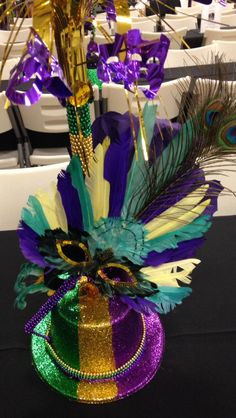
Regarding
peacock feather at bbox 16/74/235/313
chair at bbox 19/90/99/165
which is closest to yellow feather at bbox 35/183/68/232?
peacock feather at bbox 16/74/235/313

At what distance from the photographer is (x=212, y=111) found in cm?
52

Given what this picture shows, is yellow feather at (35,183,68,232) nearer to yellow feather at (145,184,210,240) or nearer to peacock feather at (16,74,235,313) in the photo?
peacock feather at (16,74,235,313)

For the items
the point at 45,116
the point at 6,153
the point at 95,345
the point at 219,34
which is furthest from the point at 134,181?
the point at 219,34

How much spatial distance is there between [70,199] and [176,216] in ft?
0.50

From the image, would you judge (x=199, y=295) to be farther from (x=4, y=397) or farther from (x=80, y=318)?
(x=4, y=397)

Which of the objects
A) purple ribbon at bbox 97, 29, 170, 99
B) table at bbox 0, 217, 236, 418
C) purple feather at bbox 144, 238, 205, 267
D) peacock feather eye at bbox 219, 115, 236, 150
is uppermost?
purple ribbon at bbox 97, 29, 170, 99

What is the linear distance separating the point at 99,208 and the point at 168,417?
34 centimetres

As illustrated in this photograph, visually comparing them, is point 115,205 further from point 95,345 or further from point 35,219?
point 95,345

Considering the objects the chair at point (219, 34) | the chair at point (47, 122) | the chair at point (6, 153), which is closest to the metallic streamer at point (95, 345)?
the chair at point (47, 122)

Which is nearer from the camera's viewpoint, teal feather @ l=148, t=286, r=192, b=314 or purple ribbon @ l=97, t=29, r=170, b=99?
purple ribbon @ l=97, t=29, r=170, b=99

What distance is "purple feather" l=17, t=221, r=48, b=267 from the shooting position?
1.87ft

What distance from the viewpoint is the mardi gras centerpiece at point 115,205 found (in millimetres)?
476

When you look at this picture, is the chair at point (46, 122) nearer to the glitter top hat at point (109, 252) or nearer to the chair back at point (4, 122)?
the chair back at point (4, 122)

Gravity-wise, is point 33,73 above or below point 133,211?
above
